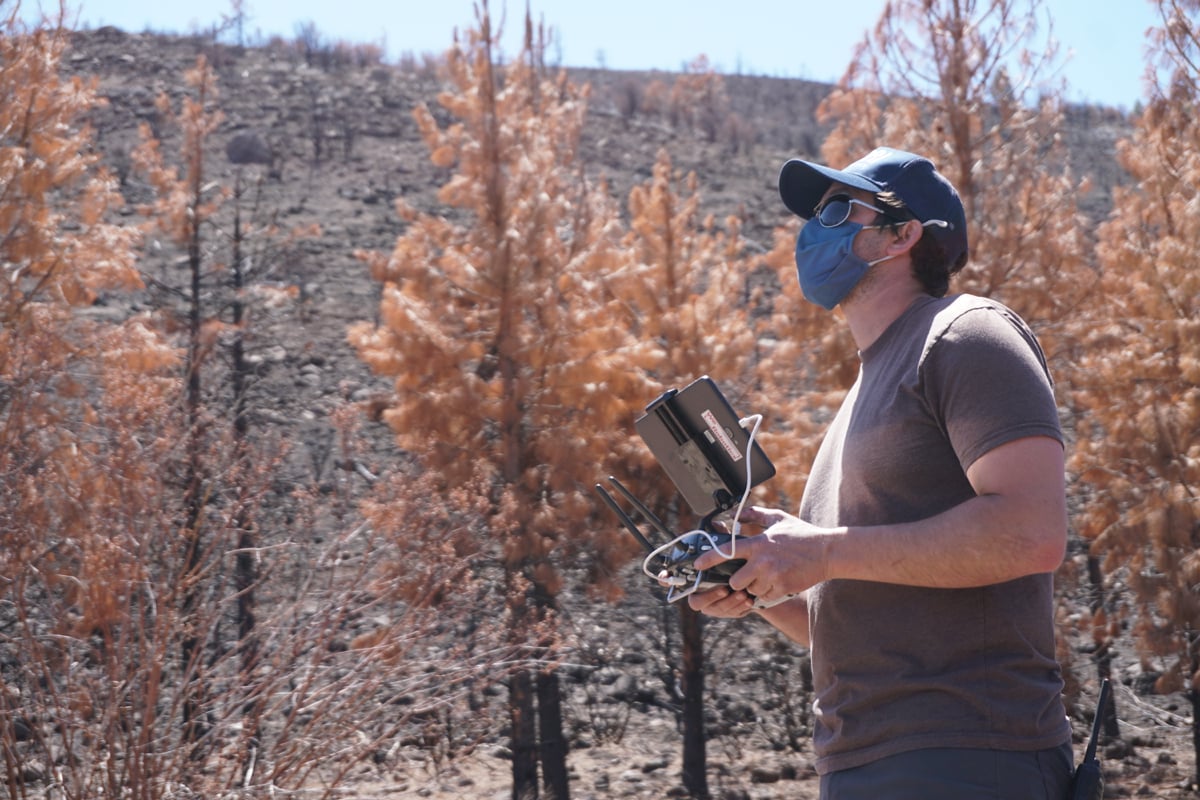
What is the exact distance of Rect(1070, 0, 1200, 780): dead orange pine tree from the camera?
49.8 feet

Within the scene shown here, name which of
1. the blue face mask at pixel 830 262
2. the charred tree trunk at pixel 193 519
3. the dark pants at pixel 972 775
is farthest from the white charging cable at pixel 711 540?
the charred tree trunk at pixel 193 519

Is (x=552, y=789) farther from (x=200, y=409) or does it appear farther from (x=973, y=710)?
(x=973, y=710)

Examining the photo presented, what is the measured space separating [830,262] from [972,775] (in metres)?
1.07

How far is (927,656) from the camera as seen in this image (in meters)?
2.28

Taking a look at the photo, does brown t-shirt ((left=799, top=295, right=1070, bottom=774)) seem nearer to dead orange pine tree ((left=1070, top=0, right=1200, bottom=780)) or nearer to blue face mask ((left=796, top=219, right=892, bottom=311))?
blue face mask ((left=796, top=219, right=892, bottom=311))

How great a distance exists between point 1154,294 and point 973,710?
15.4 m

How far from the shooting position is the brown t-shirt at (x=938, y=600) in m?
2.18

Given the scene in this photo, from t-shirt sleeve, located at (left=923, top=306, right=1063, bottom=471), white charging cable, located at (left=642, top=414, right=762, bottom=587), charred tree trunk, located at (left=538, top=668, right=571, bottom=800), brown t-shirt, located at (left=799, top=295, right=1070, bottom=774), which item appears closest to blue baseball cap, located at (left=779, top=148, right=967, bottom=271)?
brown t-shirt, located at (left=799, top=295, right=1070, bottom=774)

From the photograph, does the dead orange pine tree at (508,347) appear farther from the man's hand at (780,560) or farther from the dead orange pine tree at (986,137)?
the man's hand at (780,560)

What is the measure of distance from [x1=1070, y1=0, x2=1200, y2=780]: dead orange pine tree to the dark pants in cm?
1345

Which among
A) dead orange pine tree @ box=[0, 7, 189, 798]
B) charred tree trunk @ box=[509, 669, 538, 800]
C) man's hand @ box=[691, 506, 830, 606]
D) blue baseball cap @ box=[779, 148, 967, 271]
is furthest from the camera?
charred tree trunk @ box=[509, 669, 538, 800]

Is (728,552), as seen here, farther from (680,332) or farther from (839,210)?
(680,332)

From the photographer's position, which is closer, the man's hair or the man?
the man

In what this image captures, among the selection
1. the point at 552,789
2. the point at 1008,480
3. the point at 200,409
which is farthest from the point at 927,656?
the point at 552,789
